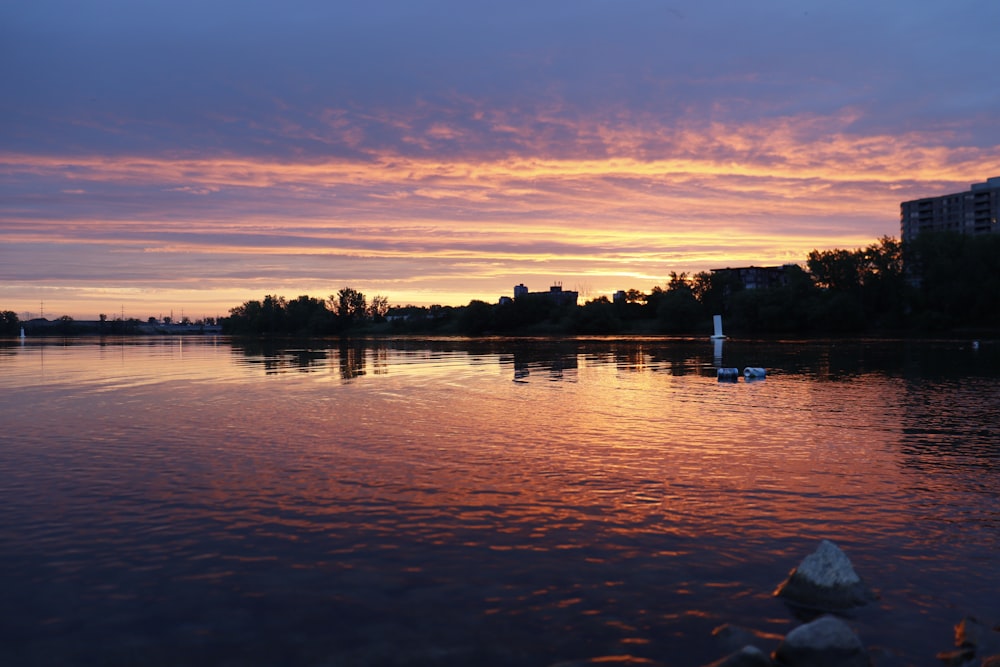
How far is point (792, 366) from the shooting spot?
177 ft

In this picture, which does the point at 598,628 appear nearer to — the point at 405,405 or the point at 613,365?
the point at 405,405

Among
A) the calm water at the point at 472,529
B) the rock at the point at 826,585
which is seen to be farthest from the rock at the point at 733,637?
the rock at the point at 826,585

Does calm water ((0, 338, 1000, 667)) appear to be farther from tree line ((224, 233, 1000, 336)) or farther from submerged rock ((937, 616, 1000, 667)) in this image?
tree line ((224, 233, 1000, 336))

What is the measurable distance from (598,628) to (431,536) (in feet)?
14.5

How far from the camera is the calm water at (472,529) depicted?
30.0 ft

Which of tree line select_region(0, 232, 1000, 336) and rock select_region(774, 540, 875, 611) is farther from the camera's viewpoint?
tree line select_region(0, 232, 1000, 336)

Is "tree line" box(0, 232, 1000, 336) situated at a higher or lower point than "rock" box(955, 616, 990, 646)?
higher

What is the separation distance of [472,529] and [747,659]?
6.26m

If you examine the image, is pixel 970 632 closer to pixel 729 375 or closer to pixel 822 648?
pixel 822 648

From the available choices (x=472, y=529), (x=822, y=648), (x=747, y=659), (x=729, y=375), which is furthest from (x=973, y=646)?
(x=729, y=375)

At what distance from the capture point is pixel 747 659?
7957 millimetres

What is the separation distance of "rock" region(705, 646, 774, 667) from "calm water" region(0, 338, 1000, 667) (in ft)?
1.45

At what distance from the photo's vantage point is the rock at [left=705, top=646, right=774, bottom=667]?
26.1 ft

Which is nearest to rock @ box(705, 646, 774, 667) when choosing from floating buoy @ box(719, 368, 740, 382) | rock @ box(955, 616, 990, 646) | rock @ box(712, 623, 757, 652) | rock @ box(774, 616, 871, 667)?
rock @ box(774, 616, 871, 667)
